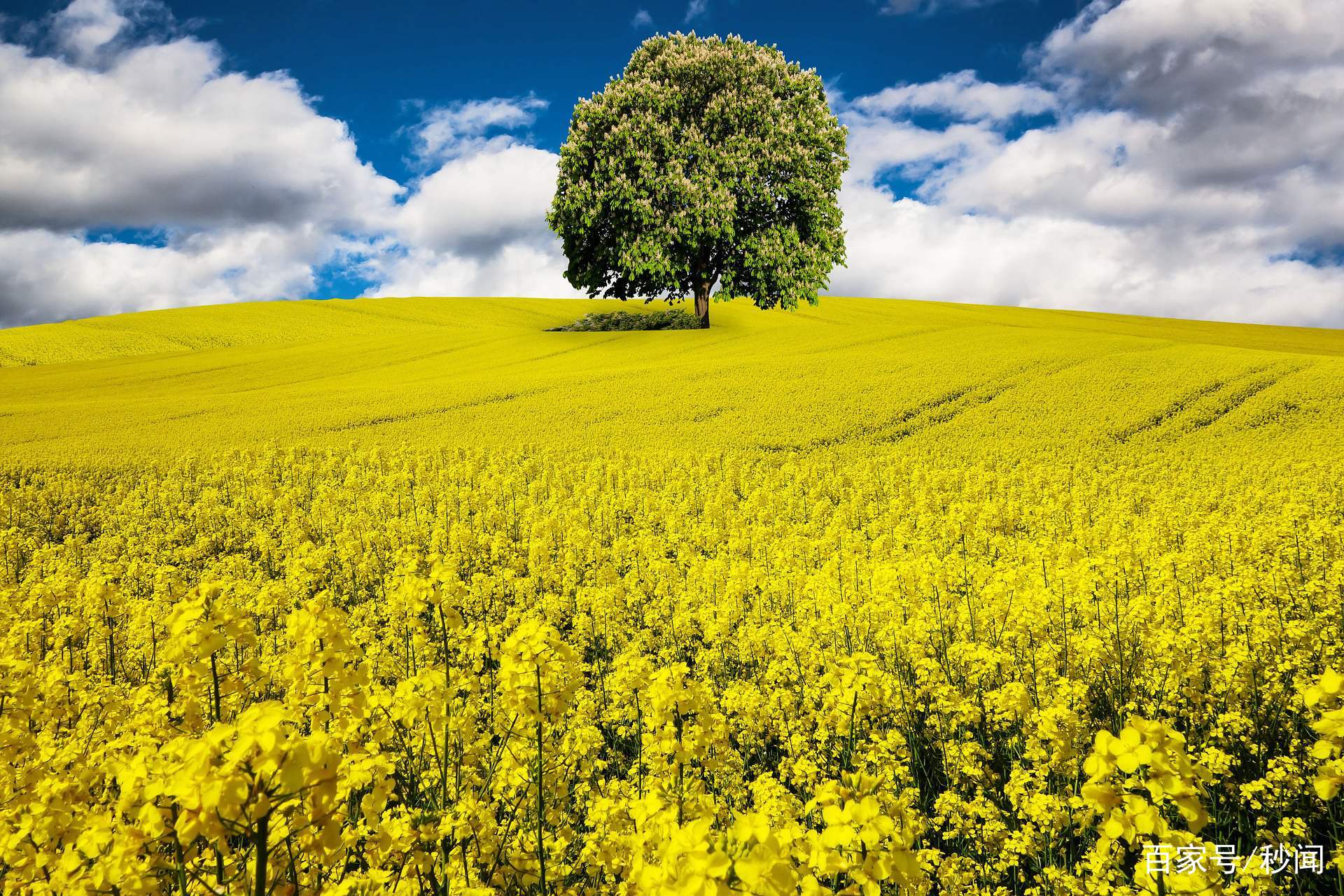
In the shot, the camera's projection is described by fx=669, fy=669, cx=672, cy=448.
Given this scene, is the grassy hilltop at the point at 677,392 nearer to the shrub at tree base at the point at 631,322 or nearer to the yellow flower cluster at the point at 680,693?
the shrub at tree base at the point at 631,322

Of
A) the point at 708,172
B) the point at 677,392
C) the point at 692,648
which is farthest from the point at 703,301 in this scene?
the point at 692,648

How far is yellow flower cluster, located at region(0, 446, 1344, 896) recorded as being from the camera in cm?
211

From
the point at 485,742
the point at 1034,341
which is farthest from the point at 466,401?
the point at 1034,341

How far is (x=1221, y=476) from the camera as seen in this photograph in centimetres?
1148

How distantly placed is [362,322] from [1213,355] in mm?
49984

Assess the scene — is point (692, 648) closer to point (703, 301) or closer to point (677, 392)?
point (677, 392)

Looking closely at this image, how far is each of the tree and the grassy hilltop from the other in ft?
11.2

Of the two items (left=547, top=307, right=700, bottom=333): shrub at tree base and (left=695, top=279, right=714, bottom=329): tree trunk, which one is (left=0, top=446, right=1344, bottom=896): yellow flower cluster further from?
(left=547, top=307, right=700, bottom=333): shrub at tree base

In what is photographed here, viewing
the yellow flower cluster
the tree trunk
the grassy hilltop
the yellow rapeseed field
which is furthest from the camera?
the tree trunk

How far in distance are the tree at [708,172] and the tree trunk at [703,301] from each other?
2.16 feet

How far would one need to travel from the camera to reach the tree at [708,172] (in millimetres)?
27875

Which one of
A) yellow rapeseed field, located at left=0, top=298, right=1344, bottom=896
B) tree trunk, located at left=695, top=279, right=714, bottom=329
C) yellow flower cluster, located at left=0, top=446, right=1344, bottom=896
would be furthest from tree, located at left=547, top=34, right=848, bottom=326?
yellow flower cluster, located at left=0, top=446, right=1344, bottom=896

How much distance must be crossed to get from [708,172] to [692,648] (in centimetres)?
2512

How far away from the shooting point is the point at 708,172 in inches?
1092
